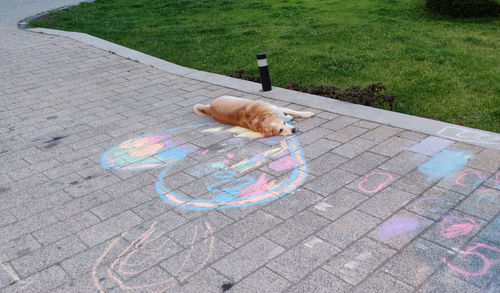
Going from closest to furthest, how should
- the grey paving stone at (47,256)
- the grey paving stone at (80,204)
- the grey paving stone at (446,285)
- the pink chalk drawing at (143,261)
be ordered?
the grey paving stone at (446,285) → the pink chalk drawing at (143,261) → the grey paving stone at (47,256) → the grey paving stone at (80,204)

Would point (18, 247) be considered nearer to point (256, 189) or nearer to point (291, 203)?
point (256, 189)

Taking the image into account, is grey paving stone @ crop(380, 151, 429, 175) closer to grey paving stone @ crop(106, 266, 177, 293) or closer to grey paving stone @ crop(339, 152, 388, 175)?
grey paving stone @ crop(339, 152, 388, 175)

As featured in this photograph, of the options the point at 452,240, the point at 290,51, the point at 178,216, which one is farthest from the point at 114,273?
the point at 290,51

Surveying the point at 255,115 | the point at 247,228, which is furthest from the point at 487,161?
the point at 255,115

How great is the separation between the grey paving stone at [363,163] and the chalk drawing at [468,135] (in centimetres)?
102

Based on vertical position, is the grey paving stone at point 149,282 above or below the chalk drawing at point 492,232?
above

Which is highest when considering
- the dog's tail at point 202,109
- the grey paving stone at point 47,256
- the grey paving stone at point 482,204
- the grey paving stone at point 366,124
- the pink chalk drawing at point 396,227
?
the dog's tail at point 202,109

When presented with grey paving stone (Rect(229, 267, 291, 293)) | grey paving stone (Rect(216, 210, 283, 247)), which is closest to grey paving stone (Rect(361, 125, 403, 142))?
grey paving stone (Rect(216, 210, 283, 247))

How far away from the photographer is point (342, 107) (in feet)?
23.4

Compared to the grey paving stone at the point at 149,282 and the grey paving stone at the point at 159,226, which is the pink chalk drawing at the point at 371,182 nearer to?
the grey paving stone at the point at 159,226

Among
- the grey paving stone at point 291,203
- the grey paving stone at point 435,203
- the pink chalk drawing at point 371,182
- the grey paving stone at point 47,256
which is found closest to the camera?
the grey paving stone at point 47,256

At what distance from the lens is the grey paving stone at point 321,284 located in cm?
357

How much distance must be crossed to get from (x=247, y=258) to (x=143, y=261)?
34.3 inches

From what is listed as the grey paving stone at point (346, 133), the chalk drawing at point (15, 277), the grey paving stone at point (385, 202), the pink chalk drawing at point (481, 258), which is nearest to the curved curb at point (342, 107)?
the grey paving stone at point (346, 133)
